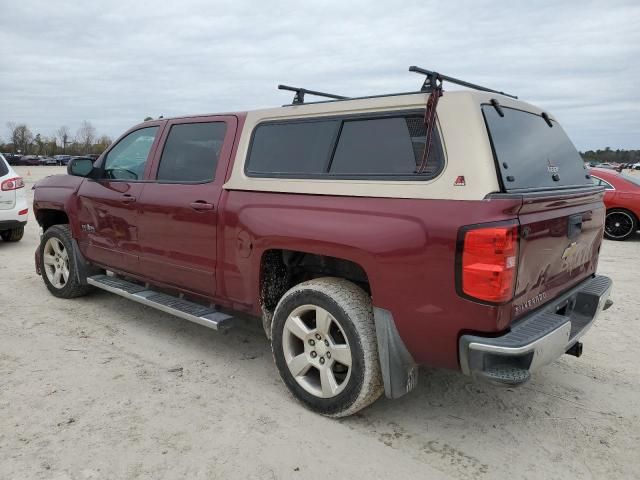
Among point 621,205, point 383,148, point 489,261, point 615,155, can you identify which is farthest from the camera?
point 615,155

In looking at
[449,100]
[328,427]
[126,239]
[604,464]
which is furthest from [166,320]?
[604,464]

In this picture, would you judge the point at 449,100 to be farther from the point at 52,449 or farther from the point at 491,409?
the point at 52,449

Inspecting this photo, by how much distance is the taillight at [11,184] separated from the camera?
8414 mm

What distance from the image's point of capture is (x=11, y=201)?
28.0ft

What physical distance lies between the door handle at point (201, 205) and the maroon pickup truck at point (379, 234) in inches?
0.5

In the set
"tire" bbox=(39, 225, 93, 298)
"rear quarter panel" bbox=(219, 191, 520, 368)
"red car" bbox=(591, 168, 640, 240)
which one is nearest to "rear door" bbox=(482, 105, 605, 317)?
"rear quarter panel" bbox=(219, 191, 520, 368)

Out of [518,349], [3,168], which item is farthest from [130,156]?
[3,168]

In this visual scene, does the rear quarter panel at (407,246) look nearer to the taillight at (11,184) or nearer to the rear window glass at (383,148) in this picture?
the rear window glass at (383,148)

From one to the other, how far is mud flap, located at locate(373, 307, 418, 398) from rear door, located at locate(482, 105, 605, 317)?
0.64m

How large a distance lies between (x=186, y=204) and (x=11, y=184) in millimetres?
6269

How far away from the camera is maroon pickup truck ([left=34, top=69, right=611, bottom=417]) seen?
2.50m

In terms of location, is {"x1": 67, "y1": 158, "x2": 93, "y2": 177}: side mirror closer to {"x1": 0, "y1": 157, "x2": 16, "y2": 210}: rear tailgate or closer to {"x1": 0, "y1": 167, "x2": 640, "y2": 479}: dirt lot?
{"x1": 0, "y1": 167, "x2": 640, "y2": 479}: dirt lot

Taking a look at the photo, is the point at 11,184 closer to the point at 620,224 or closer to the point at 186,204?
the point at 186,204

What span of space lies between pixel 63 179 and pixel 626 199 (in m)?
9.56
